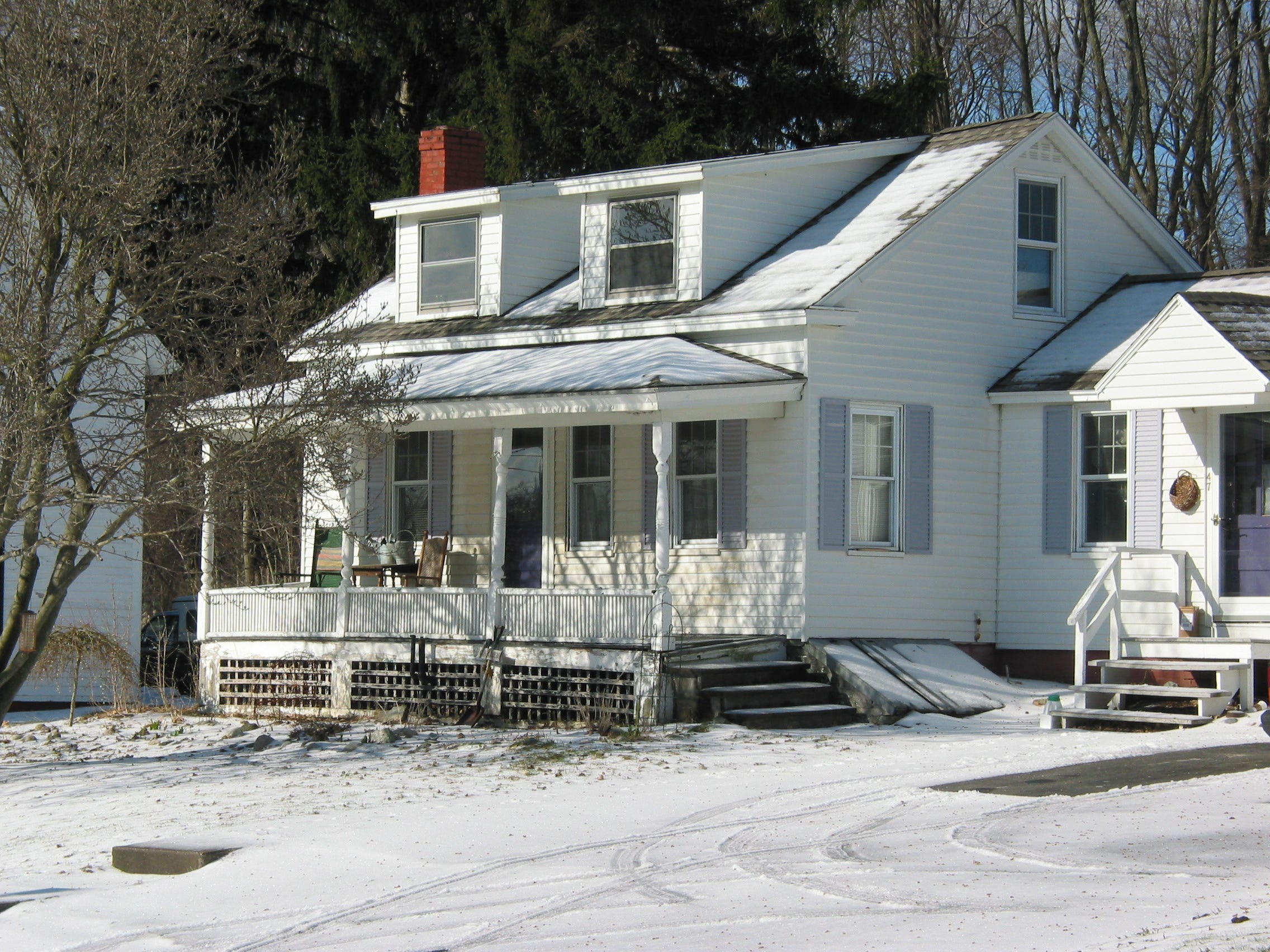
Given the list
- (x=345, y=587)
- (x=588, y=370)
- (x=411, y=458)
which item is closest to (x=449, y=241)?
(x=411, y=458)

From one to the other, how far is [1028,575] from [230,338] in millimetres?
8887

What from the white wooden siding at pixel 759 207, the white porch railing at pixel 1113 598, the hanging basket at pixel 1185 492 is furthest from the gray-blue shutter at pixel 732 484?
the hanging basket at pixel 1185 492

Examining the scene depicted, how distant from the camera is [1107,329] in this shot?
19031mm

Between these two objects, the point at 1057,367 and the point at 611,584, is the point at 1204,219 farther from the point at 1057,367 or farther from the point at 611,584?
the point at 611,584

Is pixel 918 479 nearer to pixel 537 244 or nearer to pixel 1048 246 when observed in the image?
pixel 1048 246

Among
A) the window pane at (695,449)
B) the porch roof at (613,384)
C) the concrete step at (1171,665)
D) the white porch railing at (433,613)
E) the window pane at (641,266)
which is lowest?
the concrete step at (1171,665)

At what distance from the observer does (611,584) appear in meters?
19.3

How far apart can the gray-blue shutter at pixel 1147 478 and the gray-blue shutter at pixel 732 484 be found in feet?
13.2

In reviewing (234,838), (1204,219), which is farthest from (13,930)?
(1204,219)

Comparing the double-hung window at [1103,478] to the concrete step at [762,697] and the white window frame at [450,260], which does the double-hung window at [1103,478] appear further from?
the white window frame at [450,260]

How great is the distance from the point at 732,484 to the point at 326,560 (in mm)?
5754

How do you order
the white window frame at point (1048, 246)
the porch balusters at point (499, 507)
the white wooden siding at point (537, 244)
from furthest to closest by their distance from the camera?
the white wooden siding at point (537, 244)
the white window frame at point (1048, 246)
the porch balusters at point (499, 507)

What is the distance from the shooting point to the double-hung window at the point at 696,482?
18.4m

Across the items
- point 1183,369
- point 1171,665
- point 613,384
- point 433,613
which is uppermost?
point 1183,369
